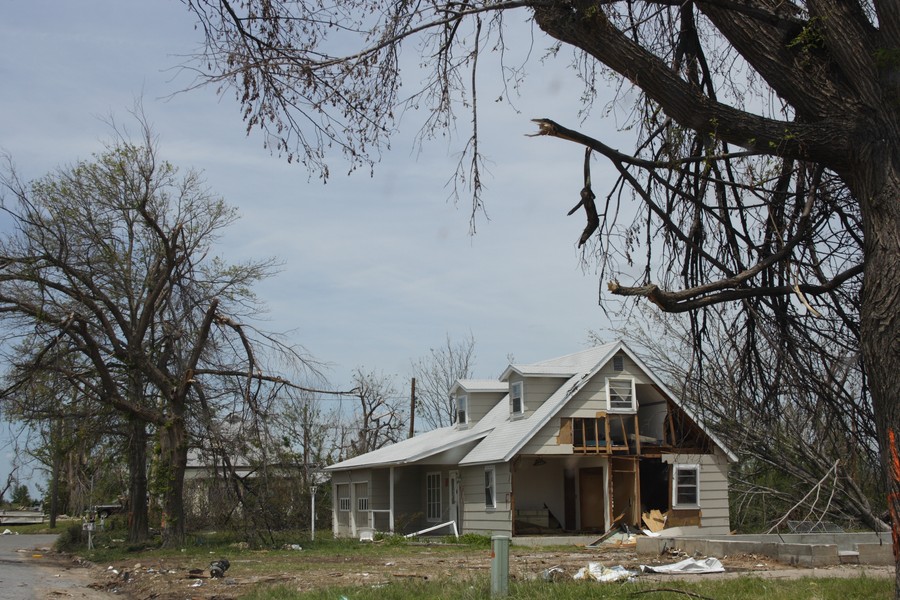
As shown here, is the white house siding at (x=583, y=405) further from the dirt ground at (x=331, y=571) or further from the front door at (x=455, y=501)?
the dirt ground at (x=331, y=571)

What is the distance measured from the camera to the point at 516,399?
3031 cm

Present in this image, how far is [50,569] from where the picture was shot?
2209cm

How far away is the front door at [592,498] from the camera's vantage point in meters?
30.0

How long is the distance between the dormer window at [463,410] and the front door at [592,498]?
5.52 meters

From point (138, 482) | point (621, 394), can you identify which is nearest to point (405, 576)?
point (621, 394)

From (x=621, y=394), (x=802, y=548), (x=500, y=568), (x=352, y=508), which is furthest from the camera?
(x=352, y=508)

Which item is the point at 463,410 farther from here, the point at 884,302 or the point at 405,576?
the point at 884,302

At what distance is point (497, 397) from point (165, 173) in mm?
15118

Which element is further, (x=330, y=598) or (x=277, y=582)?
(x=277, y=582)

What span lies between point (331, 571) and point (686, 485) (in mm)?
15862

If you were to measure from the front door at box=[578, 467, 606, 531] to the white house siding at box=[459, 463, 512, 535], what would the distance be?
12.1 feet

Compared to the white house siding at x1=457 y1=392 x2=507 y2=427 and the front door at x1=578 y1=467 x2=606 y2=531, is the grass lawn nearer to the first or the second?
the front door at x1=578 y1=467 x2=606 y2=531

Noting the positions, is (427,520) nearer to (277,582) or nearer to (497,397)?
(497,397)

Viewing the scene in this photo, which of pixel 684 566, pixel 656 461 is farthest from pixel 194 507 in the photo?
pixel 684 566
